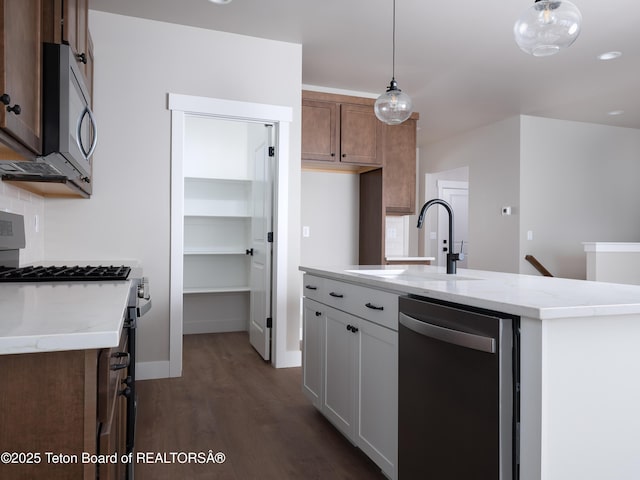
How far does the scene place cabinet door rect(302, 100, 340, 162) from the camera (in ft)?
14.3

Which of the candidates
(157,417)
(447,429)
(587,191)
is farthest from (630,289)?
(587,191)

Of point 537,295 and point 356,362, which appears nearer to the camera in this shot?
point 537,295

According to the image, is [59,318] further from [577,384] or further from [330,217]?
[330,217]

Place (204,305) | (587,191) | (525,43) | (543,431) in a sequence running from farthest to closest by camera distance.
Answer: (587,191)
(204,305)
(525,43)
(543,431)

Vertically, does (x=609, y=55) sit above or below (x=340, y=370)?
above

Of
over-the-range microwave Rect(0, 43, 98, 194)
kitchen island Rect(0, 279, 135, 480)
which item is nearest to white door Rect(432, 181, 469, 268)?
over-the-range microwave Rect(0, 43, 98, 194)

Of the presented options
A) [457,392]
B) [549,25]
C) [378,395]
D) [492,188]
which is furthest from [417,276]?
[492,188]

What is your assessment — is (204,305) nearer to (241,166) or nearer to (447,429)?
(241,166)

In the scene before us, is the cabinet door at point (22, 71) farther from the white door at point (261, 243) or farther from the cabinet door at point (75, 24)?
the white door at point (261, 243)

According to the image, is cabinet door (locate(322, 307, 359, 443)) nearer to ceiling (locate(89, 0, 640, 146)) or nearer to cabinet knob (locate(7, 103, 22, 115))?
cabinet knob (locate(7, 103, 22, 115))

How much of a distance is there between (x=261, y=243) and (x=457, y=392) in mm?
2929

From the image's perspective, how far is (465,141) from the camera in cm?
677

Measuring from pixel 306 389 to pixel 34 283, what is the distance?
165 cm

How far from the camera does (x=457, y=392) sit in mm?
1420
